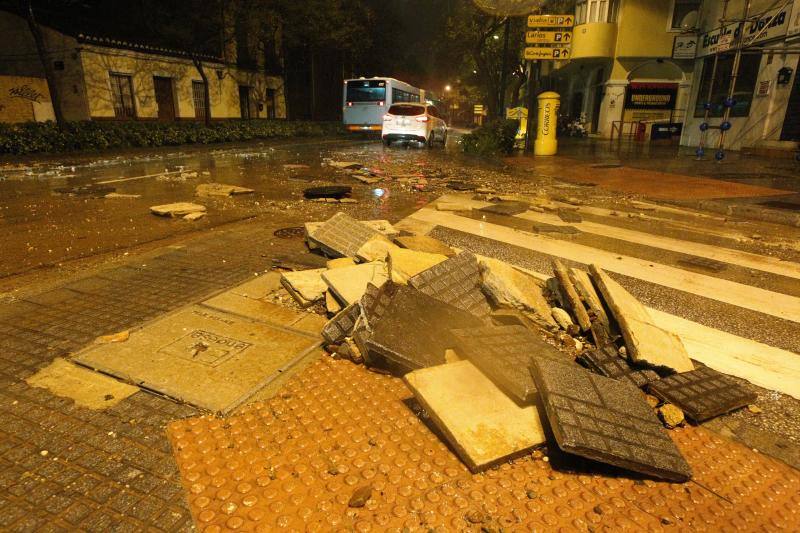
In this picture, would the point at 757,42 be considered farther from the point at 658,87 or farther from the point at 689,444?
the point at 689,444

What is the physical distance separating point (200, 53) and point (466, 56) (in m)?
20.6

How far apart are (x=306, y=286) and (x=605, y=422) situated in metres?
2.34

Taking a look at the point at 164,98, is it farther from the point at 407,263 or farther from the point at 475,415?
the point at 475,415

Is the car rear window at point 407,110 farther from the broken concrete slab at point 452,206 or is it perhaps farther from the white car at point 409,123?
the broken concrete slab at point 452,206

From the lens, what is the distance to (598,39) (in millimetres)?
26547

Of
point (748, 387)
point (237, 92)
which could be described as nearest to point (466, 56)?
point (237, 92)

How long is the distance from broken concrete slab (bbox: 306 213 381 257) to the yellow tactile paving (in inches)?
87.2

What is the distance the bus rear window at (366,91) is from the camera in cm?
2650

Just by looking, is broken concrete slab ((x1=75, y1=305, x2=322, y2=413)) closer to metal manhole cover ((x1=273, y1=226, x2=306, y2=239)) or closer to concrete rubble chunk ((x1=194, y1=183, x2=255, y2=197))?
metal manhole cover ((x1=273, y1=226, x2=306, y2=239))

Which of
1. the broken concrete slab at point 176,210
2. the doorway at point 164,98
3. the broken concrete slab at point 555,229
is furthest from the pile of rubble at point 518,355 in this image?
the doorway at point 164,98

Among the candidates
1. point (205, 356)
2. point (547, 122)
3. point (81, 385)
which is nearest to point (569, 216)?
point (205, 356)

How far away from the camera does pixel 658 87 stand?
26500 millimetres

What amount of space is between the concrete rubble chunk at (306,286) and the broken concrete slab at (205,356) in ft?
1.39

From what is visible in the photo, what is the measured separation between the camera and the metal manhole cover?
17.9ft
